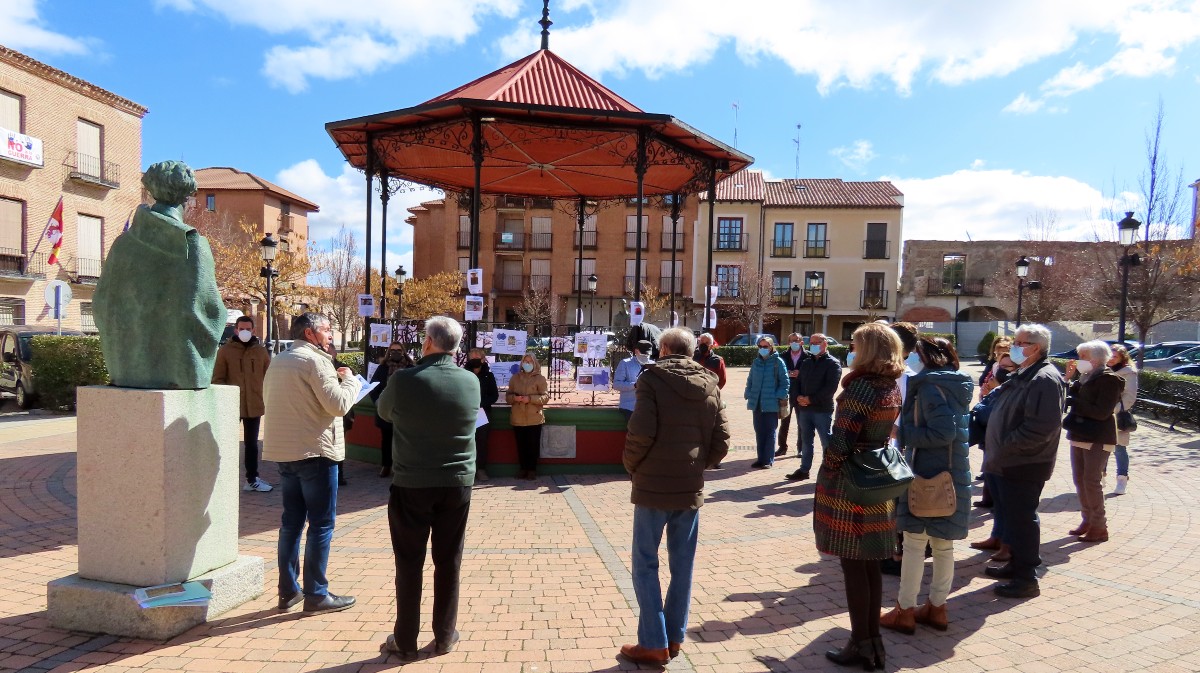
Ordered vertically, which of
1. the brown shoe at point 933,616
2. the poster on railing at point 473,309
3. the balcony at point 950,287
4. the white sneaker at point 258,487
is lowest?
the white sneaker at point 258,487

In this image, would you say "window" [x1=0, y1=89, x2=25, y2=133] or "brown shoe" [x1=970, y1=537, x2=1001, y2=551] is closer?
"brown shoe" [x1=970, y1=537, x2=1001, y2=551]

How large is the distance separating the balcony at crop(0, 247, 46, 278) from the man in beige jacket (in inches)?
1053

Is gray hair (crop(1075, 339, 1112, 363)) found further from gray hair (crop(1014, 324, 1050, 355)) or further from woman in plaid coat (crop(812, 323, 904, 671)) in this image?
woman in plaid coat (crop(812, 323, 904, 671))

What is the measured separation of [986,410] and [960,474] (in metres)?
2.61

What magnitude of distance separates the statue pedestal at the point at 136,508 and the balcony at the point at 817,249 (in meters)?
40.4

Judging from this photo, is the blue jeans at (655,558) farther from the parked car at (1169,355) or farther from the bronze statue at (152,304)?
the parked car at (1169,355)

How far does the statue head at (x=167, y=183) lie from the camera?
3.61 meters

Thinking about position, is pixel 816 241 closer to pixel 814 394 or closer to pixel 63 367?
pixel 814 394

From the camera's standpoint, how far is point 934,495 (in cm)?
358

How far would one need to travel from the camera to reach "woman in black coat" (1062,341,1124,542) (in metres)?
5.27

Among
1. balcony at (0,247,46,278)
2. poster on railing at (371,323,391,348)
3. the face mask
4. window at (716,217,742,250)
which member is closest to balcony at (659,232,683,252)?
window at (716,217,742,250)

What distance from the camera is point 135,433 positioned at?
11.2ft

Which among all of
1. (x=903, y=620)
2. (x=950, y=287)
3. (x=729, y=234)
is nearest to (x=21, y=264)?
(x=903, y=620)

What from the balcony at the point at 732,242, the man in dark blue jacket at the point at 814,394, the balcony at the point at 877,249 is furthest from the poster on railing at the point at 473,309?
the balcony at the point at 877,249
